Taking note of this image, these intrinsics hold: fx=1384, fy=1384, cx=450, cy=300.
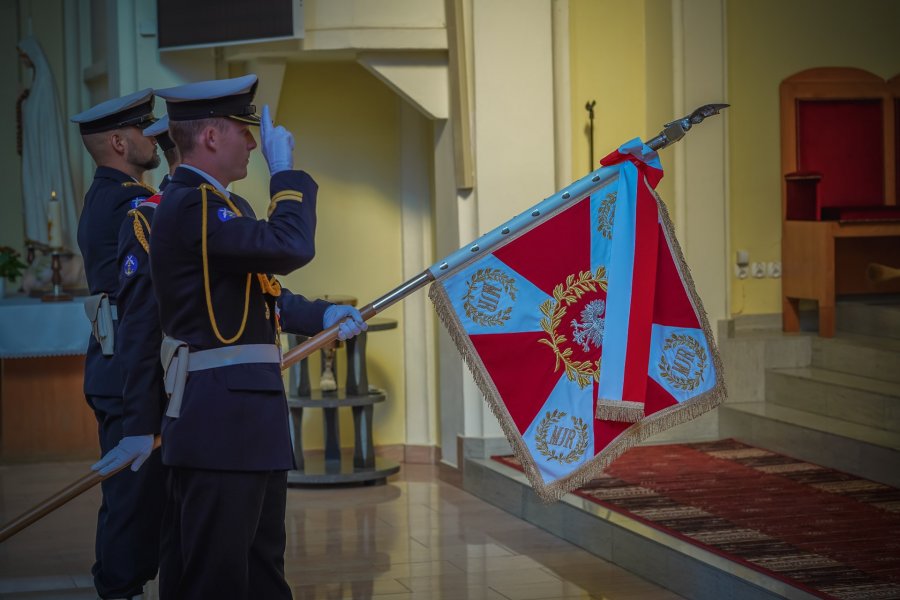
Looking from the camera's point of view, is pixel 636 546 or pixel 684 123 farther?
pixel 636 546

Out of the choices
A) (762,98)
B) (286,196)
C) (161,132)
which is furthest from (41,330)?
(286,196)

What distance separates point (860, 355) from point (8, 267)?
4.46m

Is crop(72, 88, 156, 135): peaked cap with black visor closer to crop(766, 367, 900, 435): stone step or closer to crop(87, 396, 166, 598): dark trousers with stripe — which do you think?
crop(87, 396, 166, 598): dark trousers with stripe

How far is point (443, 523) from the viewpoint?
5715 millimetres

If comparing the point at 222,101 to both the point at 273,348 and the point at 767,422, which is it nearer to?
the point at 273,348

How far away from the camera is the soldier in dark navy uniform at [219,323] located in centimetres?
288

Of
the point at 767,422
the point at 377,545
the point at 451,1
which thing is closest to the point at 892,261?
the point at 767,422

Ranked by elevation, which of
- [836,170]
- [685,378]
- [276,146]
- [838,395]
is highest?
[836,170]

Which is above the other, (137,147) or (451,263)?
(137,147)

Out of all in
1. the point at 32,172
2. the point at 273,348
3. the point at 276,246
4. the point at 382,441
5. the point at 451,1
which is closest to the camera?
the point at 276,246

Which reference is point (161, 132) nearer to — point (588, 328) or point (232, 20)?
point (588, 328)

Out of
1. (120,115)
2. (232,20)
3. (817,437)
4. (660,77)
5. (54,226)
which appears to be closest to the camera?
(120,115)

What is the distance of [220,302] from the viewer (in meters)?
2.93

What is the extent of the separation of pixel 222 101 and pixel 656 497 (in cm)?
287
